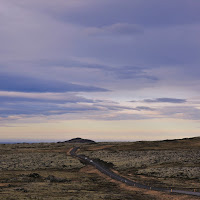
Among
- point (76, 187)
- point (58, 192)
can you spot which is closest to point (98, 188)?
point (76, 187)

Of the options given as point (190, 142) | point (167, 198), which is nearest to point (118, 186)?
point (167, 198)

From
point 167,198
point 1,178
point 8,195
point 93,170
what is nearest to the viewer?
point 8,195

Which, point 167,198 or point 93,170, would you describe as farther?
point 93,170

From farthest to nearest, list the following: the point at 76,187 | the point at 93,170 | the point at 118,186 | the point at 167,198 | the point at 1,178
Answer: the point at 93,170, the point at 1,178, the point at 118,186, the point at 76,187, the point at 167,198

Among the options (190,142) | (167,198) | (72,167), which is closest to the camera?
(167,198)

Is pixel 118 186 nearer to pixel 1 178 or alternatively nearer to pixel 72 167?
pixel 1 178

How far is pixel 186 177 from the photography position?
2125 inches

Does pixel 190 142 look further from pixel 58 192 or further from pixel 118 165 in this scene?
pixel 58 192

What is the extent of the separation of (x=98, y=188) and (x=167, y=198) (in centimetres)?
1147

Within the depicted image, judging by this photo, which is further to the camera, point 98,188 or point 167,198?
point 98,188

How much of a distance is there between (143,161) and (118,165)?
293 inches

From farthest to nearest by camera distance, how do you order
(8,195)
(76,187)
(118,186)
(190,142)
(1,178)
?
(190,142) → (1,178) → (118,186) → (76,187) → (8,195)

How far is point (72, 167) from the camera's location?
235 feet

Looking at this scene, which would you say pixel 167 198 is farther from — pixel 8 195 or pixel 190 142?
pixel 190 142
